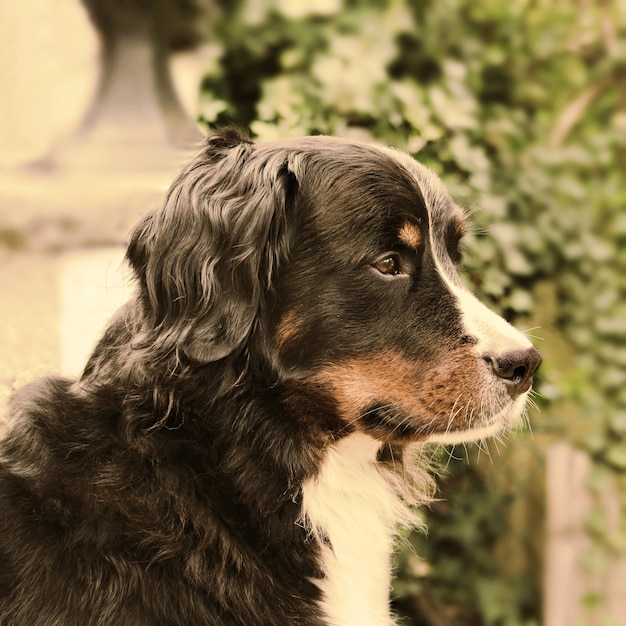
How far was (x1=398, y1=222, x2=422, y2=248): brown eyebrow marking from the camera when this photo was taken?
2096 millimetres

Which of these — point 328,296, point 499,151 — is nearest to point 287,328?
point 328,296

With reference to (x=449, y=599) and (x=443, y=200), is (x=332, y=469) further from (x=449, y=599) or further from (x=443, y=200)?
(x=449, y=599)

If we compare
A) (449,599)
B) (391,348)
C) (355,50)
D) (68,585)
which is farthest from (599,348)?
(68,585)

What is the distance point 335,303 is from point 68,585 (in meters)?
0.89

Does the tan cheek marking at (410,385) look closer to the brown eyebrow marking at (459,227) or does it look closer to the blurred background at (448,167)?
the brown eyebrow marking at (459,227)

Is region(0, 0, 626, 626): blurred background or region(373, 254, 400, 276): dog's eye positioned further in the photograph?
region(0, 0, 626, 626): blurred background

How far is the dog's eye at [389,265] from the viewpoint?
2.09m

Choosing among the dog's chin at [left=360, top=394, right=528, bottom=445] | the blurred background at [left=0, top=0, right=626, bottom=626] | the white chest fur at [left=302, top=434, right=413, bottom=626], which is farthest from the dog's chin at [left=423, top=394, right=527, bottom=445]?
the blurred background at [left=0, top=0, right=626, bottom=626]

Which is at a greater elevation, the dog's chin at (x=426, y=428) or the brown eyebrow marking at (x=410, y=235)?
the brown eyebrow marking at (x=410, y=235)

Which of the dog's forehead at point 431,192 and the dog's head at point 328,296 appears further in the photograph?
the dog's forehead at point 431,192

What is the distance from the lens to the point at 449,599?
3.80 meters

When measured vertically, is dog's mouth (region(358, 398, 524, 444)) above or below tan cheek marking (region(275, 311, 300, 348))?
below

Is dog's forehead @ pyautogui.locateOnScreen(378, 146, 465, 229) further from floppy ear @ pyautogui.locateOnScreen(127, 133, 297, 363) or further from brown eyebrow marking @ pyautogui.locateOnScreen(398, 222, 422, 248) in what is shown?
floppy ear @ pyautogui.locateOnScreen(127, 133, 297, 363)

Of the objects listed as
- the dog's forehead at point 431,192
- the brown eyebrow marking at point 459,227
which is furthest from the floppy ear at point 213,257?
the brown eyebrow marking at point 459,227
